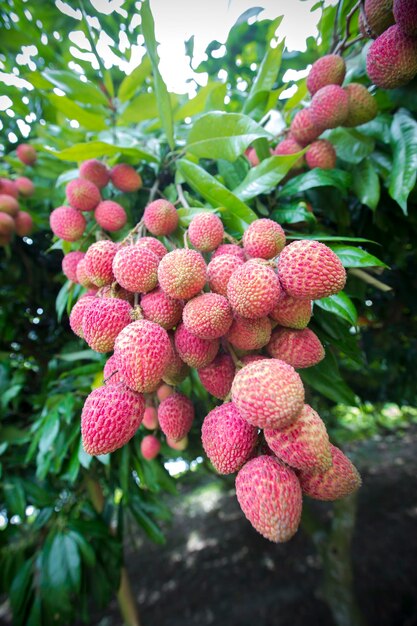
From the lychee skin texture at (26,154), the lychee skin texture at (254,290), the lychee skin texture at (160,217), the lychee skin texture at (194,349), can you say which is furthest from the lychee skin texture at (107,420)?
the lychee skin texture at (26,154)

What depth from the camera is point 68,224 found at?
84 centimetres

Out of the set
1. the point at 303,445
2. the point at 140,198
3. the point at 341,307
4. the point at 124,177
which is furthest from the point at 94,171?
the point at 303,445

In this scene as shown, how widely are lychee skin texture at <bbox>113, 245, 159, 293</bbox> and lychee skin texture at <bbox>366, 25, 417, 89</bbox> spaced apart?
0.62 metres

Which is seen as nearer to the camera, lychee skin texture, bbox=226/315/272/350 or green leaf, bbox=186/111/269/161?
lychee skin texture, bbox=226/315/272/350

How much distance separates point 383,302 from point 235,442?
179 cm

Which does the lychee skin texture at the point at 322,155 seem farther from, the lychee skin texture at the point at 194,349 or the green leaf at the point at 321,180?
the lychee skin texture at the point at 194,349

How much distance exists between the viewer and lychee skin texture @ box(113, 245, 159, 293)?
0.58m

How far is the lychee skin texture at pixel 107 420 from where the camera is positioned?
0.51m

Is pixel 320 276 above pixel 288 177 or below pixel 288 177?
below

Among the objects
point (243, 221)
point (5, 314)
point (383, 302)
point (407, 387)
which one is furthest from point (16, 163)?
point (407, 387)

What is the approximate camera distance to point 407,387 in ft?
9.04

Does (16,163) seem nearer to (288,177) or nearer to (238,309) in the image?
(288,177)

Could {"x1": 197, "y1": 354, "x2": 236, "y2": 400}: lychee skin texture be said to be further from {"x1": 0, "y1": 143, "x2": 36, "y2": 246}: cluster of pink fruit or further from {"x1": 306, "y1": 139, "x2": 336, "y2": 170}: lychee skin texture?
{"x1": 0, "y1": 143, "x2": 36, "y2": 246}: cluster of pink fruit

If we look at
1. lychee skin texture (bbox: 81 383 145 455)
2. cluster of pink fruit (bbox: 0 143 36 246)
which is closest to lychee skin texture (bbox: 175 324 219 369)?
lychee skin texture (bbox: 81 383 145 455)
